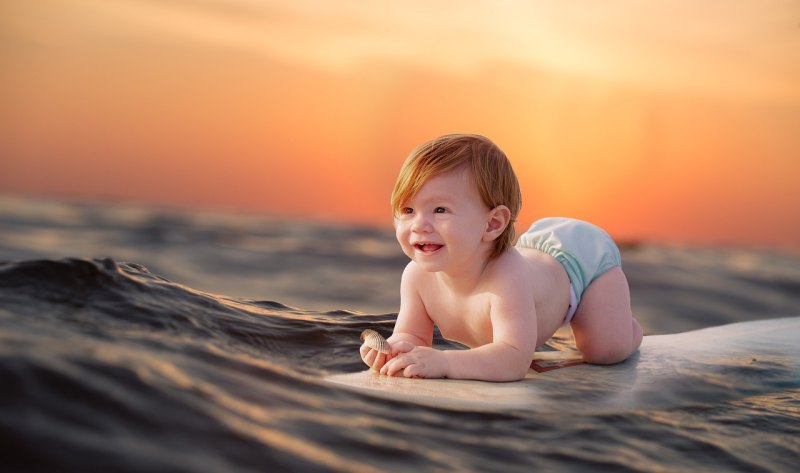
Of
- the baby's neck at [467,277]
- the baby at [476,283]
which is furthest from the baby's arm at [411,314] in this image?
the baby's neck at [467,277]

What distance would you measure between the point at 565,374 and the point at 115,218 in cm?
1649

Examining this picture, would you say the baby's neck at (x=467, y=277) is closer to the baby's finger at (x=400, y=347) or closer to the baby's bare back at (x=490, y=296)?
the baby's bare back at (x=490, y=296)

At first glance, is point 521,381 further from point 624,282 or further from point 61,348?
point 61,348

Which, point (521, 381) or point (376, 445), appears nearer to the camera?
point (376, 445)

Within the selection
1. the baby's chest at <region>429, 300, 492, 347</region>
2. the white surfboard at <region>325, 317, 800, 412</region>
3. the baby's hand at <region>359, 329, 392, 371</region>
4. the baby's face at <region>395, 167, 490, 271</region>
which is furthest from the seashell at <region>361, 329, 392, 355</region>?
the baby's chest at <region>429, 300, 492, 347</region>

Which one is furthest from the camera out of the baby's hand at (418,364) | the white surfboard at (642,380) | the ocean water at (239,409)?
the baby's hand at (418,364)

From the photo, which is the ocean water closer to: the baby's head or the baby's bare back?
the baby's bare back

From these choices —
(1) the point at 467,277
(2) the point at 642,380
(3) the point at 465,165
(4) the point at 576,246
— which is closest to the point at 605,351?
(2) the point at 642,380

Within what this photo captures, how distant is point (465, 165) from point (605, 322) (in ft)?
3.76

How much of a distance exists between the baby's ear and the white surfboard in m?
0.60

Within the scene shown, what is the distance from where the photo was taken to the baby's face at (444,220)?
118 inches

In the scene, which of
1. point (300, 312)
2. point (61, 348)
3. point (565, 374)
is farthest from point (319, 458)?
point (300, 312)

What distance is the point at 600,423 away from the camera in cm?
253

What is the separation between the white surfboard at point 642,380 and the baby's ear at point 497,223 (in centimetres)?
60
